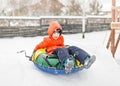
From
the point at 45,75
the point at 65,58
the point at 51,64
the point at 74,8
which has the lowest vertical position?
the point at 45,75

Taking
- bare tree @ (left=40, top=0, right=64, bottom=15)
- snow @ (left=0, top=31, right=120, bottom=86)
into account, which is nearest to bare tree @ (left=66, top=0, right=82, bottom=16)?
bare tree @ (left=40, top=0, right=64, bottom=15)

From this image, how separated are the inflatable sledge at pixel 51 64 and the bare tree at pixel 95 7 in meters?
9.38

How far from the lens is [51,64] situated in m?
4.91

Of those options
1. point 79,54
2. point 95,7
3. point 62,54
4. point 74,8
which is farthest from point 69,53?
point 95,7

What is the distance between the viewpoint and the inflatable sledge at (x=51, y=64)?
484cm

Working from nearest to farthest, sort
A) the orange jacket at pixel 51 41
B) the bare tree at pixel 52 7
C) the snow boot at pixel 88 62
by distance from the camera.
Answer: the snow boot at pixel 88 62 < the orange jacket at pixel 51 41 < the bare tree at pixel 52 7

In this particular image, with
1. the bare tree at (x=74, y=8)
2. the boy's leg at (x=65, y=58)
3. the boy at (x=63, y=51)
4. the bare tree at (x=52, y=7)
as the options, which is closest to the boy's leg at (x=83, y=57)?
the boy at (x=63, y=51)

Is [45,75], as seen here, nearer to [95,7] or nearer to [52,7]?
[52,7]

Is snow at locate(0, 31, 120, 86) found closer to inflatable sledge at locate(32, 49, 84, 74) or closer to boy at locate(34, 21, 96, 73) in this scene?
inflatable sledge at locate(32, 49, 84, 74)

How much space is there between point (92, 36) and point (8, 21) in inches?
108

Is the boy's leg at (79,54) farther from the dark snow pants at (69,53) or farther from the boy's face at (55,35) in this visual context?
the boy's face at (55,35)

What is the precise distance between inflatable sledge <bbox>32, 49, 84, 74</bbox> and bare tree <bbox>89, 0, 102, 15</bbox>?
9.38m

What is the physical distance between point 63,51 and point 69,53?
0.90 feet

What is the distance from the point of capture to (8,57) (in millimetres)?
5805
